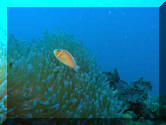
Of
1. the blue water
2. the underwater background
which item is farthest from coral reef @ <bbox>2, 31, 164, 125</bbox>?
the blue water

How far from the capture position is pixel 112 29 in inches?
425

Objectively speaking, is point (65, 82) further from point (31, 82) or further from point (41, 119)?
point (41, 119)

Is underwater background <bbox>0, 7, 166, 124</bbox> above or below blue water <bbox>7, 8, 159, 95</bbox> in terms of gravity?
below

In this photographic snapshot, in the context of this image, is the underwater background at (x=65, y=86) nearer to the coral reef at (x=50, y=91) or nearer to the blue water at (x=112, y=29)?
the coral reef at (x=50, y=91)

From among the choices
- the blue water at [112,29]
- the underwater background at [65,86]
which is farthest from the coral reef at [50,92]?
the blue water at [112,29]

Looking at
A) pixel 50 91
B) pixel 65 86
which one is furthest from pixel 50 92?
pixel 65 86

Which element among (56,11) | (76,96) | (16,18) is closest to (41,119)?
(76,96)

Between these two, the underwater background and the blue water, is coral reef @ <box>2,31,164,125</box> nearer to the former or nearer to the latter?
the underwater background

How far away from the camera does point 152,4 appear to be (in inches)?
211

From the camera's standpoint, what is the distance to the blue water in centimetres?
977

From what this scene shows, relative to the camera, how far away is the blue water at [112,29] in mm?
9773

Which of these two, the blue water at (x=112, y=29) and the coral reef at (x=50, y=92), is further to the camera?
the blue water at (x=112, y=29)

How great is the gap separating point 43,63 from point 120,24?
31.3 ft

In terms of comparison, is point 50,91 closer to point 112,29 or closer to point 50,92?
point 50,92
